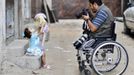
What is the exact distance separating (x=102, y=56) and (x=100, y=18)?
2.41 feet

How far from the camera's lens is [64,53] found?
1110 cm

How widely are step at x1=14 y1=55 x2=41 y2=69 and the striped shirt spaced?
162 cm

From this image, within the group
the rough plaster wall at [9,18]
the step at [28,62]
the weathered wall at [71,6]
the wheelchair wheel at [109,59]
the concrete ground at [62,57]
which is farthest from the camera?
the weathered wall at [71,6]

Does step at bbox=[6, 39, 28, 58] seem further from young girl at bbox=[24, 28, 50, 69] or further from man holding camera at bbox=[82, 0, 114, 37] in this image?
man holding camera at bbox=[82, 0, 114, 37]

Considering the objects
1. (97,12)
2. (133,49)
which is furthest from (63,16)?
(97,12)

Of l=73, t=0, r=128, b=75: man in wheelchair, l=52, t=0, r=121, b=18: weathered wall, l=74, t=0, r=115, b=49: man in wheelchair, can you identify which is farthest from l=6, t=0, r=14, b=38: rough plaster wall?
l=52, t=0, r=121, b=18: weathered wall

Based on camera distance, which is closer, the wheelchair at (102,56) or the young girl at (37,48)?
the wheelchair at (102,56)

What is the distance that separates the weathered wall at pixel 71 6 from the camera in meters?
25.7

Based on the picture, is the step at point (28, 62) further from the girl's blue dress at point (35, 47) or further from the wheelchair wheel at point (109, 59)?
the wheelchair wheel at point (109, 59)

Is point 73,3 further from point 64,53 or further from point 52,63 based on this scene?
point 52,63

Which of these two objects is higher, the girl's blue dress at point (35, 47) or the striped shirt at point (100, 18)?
the striped shirt at point (100, 18)

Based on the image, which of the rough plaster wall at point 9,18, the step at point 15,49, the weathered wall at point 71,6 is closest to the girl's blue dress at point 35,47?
the step at point 15,49

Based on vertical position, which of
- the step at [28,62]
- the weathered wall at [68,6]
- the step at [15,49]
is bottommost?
the step at [28,62]

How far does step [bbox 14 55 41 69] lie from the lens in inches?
338
